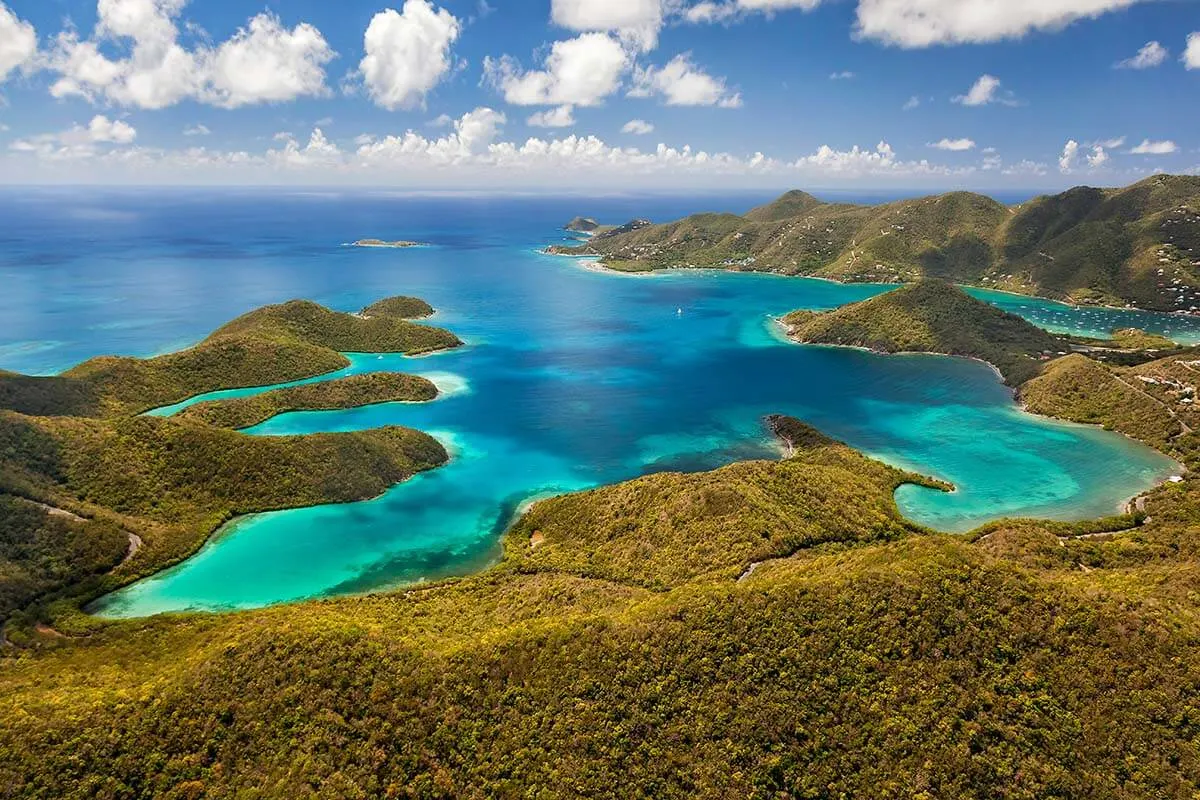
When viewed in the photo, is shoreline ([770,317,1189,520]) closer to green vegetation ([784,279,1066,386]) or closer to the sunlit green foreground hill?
green vegetation ([784,279,1066,386])

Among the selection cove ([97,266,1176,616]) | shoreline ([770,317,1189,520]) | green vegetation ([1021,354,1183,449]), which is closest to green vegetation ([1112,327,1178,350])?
shoreline ([770,317,1189,520])

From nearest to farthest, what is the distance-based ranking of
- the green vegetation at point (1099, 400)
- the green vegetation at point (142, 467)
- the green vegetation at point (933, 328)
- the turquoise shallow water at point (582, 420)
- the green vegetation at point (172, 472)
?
the green vegetation at point (142, 467), the green vegetation at point (172, 472), the turquoise shallow water at point (582, 420), the green vegetation at point (1099, 400), the green vegetation at point (933, 328)

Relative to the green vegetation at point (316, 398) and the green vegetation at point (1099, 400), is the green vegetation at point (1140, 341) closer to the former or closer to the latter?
the green vegetation at point (1099, 400)

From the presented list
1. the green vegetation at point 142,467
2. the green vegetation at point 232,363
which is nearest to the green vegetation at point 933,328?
the green vegetation at point 232,363

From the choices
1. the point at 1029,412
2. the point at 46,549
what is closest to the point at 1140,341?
the point at 1029,412

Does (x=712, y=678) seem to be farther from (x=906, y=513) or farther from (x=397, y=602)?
(x=906, y=513)
